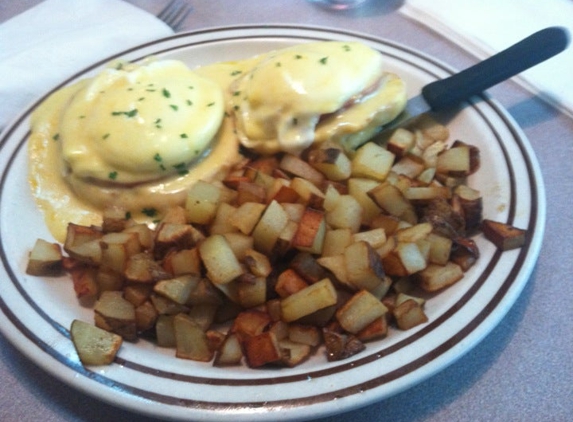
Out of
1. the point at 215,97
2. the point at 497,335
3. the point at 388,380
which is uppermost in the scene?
the point at 215,97

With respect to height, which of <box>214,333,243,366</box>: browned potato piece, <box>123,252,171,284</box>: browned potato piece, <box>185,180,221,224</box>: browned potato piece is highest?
<box>185,180,221,224</box>: browned potato piece

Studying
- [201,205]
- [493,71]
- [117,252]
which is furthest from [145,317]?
[493,71]

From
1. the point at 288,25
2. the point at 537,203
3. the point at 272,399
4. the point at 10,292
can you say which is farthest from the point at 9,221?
the point at 537,203

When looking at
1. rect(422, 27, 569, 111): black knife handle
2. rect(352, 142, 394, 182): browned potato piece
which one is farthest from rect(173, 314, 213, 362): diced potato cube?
rect(422, 27, 569, 111): black knife handle

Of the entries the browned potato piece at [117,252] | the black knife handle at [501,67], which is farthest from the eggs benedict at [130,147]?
the black knife handle at [501,67]

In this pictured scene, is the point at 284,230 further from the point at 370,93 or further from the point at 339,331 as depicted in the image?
the point at 370,93

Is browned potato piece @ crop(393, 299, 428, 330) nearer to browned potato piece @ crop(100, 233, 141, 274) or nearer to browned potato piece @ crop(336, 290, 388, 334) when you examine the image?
browned potato piece @ crop(336, 290, 388, 334)

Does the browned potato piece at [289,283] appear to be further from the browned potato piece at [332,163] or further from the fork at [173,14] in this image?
the fork at [173,14]
